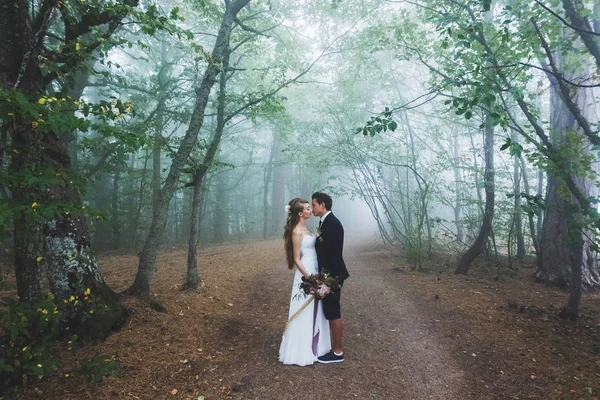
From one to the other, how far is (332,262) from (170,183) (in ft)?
11.6

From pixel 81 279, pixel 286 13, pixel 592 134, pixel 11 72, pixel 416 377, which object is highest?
pixel 286 13

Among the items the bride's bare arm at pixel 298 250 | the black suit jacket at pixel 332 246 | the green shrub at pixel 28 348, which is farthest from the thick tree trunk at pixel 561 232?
the green shrub at pixel 28 348

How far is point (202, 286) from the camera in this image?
740 cm

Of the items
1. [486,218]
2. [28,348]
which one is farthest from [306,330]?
[486,218]

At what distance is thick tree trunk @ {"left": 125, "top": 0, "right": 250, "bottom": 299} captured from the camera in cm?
583

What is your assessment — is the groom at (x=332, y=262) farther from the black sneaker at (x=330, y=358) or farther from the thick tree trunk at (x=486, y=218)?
the thick tree trunk at (x=486, y=218)

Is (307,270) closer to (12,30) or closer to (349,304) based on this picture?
(349,304)

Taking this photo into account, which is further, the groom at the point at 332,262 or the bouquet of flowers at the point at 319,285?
the groom at the point at 332,262

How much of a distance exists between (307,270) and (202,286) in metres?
3.83

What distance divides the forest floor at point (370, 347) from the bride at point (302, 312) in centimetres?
20

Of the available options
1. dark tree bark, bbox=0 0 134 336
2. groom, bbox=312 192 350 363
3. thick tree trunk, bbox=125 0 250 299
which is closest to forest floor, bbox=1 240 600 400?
groom, bbox=312 192 350 363

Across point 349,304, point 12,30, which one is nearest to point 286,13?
point 12,30

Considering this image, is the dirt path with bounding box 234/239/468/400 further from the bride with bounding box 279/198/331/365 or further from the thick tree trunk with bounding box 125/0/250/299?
the thick tree trunk with bounding box 125/0/250/299

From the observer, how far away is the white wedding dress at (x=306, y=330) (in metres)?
4.36
